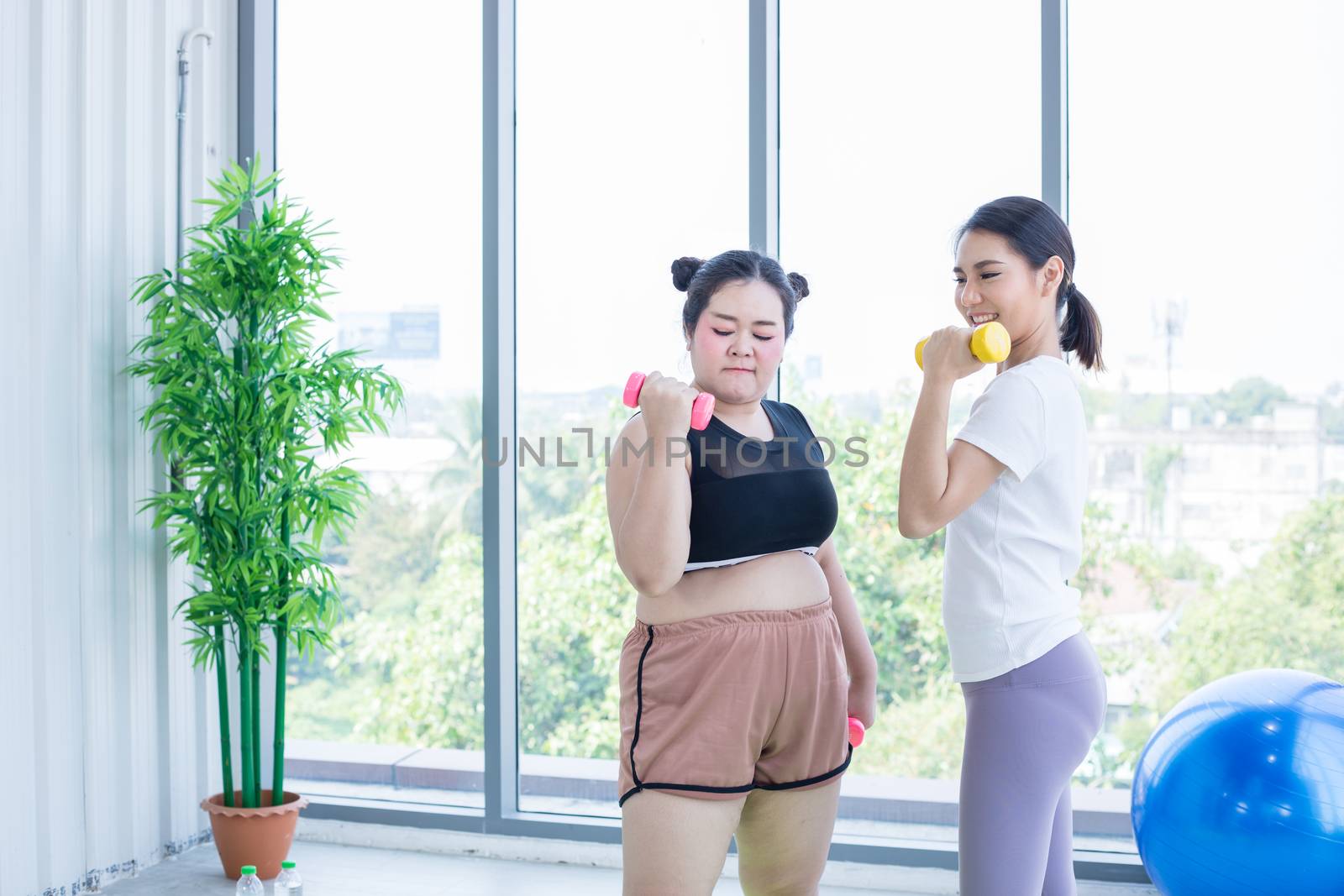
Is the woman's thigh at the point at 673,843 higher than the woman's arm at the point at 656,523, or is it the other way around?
the woman's arm at the point at 656,523

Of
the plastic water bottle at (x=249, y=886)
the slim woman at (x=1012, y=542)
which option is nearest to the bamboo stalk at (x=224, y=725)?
the plastic water bottle at (x=249, y=886)

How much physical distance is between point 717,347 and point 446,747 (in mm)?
1942

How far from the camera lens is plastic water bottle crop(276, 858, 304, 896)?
245cm

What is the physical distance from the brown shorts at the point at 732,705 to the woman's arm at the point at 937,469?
25cm

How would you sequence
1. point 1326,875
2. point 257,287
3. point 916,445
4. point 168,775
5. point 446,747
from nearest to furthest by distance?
Result: point 916,445, point 1326,875, point 257,287, point 168,775, point 446,747

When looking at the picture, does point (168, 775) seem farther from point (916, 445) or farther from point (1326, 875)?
point (1326, 875)

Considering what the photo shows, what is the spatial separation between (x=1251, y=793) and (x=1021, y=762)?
586 mm

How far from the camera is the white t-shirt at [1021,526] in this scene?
1560mm

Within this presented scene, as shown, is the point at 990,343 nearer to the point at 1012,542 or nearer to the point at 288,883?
the point at 1012,542

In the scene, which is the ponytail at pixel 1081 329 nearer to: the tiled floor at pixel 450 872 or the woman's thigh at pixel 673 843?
the woman's thigh at pixel 673 843

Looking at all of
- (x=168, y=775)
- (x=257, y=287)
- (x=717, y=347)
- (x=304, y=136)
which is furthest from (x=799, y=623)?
(x=304, y=136)

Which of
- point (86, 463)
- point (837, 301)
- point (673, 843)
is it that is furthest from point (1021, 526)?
point (86, 463)

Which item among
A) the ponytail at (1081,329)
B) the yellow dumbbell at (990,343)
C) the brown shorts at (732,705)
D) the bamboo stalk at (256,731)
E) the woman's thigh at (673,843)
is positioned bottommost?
the bamboo stalk at (256,731)

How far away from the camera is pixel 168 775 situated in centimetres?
290
